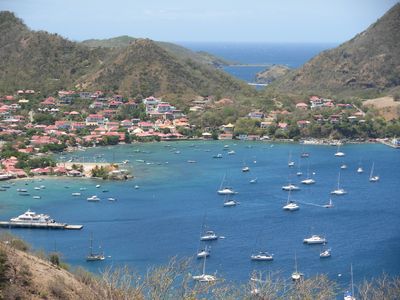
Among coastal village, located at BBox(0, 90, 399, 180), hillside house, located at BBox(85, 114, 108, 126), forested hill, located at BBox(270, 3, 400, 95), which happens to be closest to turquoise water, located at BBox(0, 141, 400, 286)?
coastal village, located at BBox(0, 90, 399, 180)

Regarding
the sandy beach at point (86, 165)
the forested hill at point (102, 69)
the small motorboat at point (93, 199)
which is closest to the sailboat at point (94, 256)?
the small motorboat at point (93, 199)

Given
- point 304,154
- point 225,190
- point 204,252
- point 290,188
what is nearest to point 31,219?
point 204,252

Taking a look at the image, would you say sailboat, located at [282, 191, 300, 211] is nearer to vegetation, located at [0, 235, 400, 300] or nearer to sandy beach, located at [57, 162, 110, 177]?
sandy beach, located at [57, 162, 110, 177]

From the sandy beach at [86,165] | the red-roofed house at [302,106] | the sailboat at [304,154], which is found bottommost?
the sailboat at [304,154]

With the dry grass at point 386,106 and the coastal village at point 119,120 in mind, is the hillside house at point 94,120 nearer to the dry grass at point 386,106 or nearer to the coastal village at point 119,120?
the coastal village at point 119,120

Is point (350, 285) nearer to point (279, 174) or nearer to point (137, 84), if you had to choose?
point (279, 174)

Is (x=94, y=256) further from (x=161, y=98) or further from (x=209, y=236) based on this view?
(x=161, y=98)
